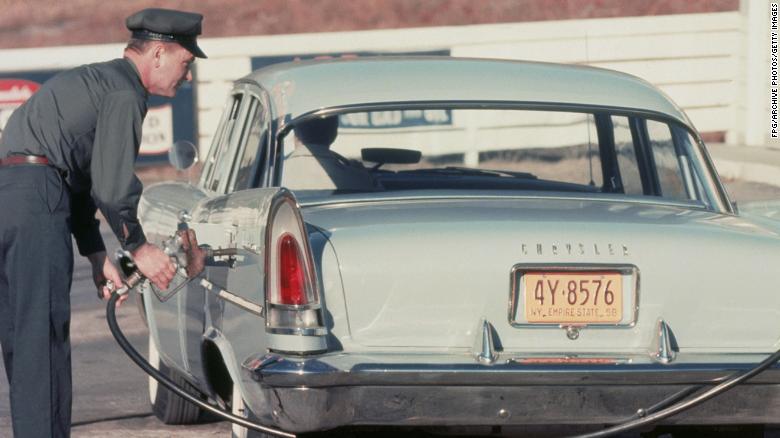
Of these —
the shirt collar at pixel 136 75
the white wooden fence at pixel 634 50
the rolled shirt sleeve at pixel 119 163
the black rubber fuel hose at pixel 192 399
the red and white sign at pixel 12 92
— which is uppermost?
the white wooden fence at pixel 634 50

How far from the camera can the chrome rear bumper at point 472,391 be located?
15.6ft

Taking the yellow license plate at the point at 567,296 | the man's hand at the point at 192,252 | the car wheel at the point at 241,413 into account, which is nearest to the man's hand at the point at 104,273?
the man's hand at the point at 192,252

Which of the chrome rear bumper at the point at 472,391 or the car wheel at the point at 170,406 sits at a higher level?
the chrome rear bumper at the point at 472,391

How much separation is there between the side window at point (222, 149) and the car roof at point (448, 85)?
343 millimetres

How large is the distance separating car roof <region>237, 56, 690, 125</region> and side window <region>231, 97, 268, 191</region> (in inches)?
3.6

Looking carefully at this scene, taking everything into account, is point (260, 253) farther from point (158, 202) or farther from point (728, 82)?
point (728, 82)

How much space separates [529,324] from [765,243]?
0.84m

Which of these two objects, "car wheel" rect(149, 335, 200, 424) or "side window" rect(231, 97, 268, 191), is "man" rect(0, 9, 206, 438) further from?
"car wheel" rect(149, 335, 200, 424)

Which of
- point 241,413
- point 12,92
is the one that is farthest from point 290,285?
point 12,92

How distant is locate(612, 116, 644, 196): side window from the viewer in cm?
654

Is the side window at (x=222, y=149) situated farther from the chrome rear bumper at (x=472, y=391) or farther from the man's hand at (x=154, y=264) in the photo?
the chrome rear bumper at (x=472, y=391)

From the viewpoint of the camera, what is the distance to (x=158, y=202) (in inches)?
272

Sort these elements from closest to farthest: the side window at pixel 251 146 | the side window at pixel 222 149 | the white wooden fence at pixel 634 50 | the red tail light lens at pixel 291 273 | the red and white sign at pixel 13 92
A: the red tail light lens at pixel 291 273 → the side window at pixel 251 146 → the side window at pixel 222 149 → the red and white sign at pixel 13 92 → the white wooden fence at pixel 634 50

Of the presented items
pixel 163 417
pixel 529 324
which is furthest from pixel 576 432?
pixel 163 417
